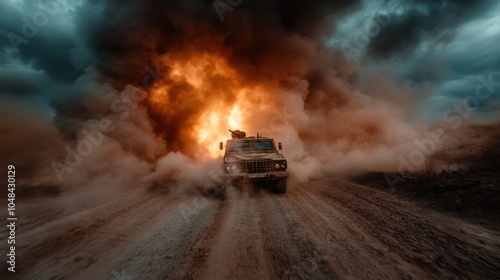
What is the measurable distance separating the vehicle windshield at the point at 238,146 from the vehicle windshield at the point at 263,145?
28 cm

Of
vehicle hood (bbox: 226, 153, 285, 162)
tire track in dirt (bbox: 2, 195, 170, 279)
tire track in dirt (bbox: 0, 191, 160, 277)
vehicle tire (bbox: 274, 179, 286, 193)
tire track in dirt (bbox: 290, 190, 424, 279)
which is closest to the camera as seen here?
tire track in dirt (bbox: 290, 190, 424, 279)

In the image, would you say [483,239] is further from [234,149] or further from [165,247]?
[234,149]

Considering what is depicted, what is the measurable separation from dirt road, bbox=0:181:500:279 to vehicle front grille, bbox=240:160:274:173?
1.47 meters

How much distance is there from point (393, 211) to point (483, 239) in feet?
6.35

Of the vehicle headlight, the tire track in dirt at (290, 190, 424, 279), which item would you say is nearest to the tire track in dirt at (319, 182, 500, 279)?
the tire track in dirt at (290, 190, 424, 279)

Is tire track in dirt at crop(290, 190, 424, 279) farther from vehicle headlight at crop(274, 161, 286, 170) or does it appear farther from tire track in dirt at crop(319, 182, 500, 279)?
vehicle headlight at crop(274, 161, 286, 170)

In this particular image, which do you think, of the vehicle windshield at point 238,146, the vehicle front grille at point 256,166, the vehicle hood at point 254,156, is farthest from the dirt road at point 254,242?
the vehicle windshield at point 238,146

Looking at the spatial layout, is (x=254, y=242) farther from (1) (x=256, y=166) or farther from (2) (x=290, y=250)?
(1) (x=256, y=166)

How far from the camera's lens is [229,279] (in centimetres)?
325

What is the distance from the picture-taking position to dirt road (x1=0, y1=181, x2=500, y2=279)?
3457 millimetres

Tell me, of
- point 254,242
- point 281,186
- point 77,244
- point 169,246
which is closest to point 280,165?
point 281,186

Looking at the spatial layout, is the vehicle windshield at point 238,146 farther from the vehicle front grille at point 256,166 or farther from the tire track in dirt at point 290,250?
the tire track in dirt at point 290,250

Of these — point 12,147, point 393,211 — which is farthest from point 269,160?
point 12,147

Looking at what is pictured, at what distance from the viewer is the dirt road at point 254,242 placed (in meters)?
3.46
